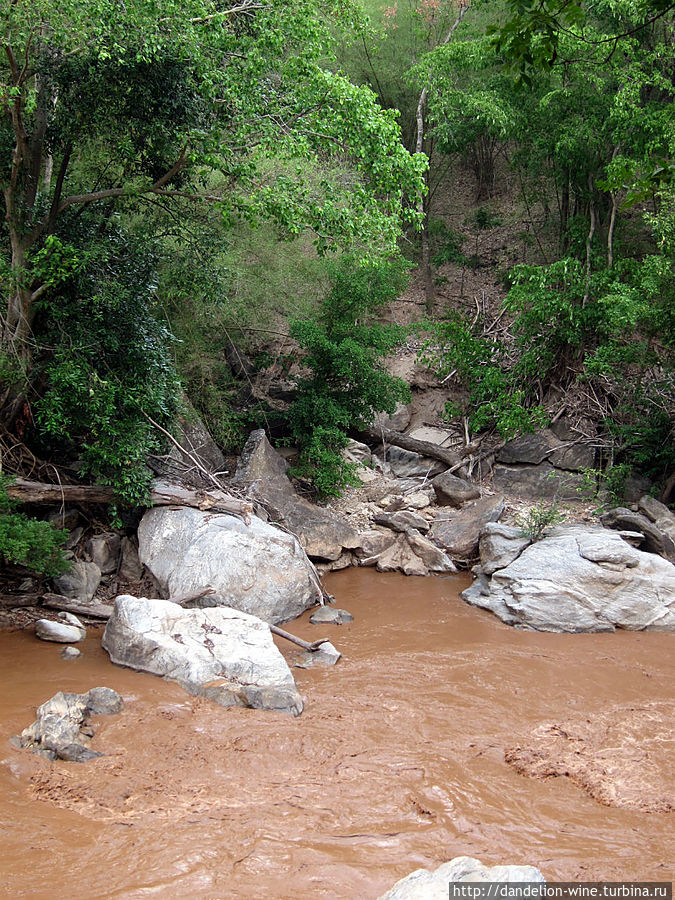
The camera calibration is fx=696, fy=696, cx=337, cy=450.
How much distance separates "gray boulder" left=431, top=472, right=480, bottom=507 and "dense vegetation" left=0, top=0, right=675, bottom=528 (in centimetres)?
116

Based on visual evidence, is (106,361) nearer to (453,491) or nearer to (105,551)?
(105,551)

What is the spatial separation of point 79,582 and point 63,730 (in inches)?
125

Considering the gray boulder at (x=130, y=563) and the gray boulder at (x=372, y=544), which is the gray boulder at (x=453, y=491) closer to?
the gray boulder at (x=372, y=544)

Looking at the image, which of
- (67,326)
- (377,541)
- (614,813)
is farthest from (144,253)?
(614,813)

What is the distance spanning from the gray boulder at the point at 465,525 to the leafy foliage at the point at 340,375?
4.66 ft

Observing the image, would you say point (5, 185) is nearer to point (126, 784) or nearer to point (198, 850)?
point (126, 784)

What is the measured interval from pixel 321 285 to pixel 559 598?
650 cm

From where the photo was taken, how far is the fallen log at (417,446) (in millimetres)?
11320

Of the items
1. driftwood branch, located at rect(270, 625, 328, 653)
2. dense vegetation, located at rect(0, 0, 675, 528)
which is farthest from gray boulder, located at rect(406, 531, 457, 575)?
driftwood branch, located at rect(270, 625, 328, 653)

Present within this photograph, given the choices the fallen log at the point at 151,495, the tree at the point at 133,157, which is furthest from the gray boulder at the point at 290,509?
the tree at the point at 133,157

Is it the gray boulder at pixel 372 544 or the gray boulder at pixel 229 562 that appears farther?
the gray boulder at pixel 372 544

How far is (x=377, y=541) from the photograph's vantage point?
927cm

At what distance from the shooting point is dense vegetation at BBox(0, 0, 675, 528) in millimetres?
6160

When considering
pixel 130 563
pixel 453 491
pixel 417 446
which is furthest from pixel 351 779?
pixel 417 446
